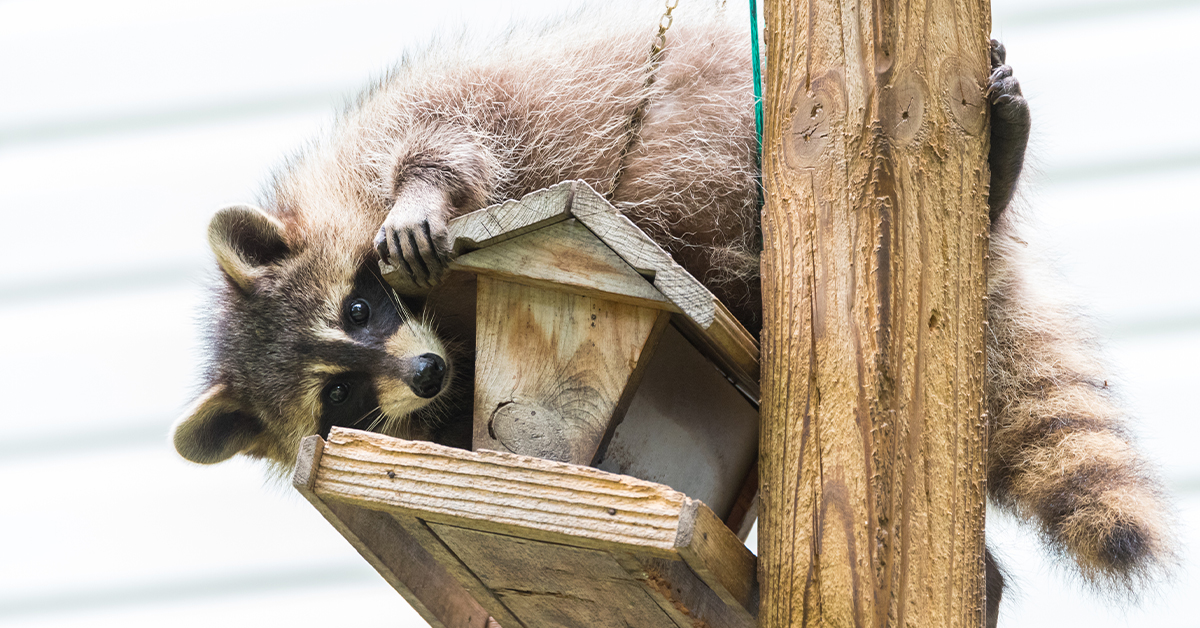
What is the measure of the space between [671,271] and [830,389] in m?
0.30

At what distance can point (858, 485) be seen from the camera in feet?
4.95

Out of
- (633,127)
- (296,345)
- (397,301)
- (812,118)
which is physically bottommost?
(296,345)

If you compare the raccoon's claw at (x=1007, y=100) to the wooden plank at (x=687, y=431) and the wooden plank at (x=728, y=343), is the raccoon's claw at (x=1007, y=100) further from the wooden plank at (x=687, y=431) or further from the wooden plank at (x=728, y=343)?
the wooden plank at (x=687, y=431)

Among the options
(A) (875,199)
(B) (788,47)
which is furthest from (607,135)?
(A) (875,199)

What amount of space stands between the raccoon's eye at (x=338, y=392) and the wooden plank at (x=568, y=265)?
550 millimetres

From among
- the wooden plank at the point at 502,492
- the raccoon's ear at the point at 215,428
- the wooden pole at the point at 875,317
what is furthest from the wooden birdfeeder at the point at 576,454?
the raccoon's ear at the point at 215,428

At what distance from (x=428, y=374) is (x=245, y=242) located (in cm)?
61

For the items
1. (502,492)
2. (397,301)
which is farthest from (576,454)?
(397,301)

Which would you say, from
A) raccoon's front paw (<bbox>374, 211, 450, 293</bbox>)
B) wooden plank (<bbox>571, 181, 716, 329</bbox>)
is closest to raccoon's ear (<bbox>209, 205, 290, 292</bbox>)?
raccoon's front paw (<bbox>374, 211, 450, 293</bbox>)

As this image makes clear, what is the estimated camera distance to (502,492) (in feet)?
4.92

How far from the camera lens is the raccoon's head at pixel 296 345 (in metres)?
2.08

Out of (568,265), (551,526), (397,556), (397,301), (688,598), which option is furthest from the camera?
(397,301)

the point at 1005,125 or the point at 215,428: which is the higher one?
the point at 1005,125

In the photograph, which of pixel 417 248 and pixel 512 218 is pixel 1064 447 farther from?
pixel 417 248
